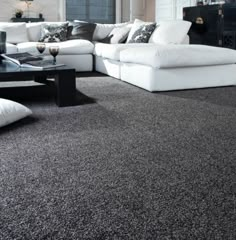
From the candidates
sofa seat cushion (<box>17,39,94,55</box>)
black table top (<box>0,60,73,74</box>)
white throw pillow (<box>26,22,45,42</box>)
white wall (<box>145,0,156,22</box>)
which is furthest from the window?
black table top (<box>0,60,73,74</box>)

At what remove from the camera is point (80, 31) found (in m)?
5.59

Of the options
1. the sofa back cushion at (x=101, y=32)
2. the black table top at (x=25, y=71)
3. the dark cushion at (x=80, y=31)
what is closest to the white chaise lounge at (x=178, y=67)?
the black table top at (x=25, y=71)

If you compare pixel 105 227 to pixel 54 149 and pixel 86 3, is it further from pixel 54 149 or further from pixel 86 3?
pixel 86 3


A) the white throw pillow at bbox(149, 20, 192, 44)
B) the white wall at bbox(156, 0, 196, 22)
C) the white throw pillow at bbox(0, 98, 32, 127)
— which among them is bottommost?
the white throw pillow at bbox(0, 98, 32, 127)

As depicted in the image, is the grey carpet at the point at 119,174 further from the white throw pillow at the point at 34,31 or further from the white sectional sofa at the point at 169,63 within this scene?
the white throw pillow at the point at 34,31

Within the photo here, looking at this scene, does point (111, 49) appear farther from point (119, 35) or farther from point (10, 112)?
point (10, 112)

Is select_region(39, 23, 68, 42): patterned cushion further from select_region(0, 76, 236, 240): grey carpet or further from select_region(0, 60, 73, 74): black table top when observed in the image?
select_region(0, 76, 236, 240): grey carpet

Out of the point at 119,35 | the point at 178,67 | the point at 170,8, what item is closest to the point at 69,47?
the point at 119,35

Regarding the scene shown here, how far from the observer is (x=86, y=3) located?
8781mm

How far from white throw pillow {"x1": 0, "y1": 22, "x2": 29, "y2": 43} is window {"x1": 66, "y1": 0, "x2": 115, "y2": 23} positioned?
3.36m

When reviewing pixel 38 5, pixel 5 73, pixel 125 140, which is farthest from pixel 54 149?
pixel 38 5

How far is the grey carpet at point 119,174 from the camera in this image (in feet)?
3.88

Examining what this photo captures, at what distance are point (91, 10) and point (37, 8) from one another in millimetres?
1426

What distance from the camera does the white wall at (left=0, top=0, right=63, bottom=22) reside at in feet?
25.9
